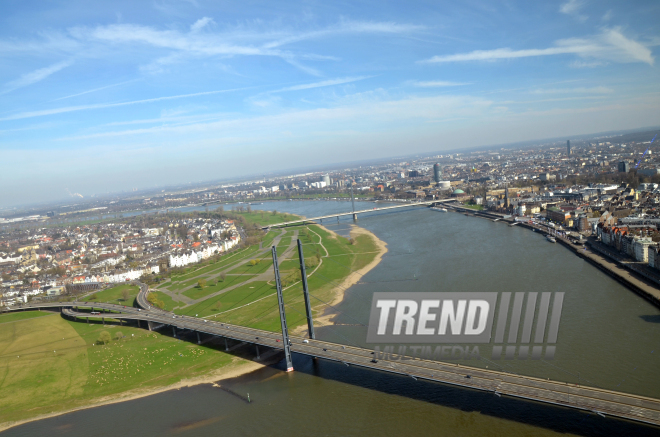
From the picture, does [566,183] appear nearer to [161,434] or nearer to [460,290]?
[460,290]

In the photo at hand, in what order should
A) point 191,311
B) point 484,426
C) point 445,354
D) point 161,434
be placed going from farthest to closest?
point 191,311 < point 445,354 < point 161,434 < point 484,426

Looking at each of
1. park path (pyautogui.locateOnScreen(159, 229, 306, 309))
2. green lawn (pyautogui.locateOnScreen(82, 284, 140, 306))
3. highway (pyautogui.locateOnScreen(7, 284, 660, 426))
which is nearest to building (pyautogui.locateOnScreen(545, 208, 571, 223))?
park path (pyautogui.locateOnScreen(159, 229, 306, 309))

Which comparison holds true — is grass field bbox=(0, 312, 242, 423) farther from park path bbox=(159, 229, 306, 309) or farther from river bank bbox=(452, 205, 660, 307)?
river bank bbox=(452, 205, 660, 307)

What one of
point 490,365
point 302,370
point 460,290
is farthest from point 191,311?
point 490,365

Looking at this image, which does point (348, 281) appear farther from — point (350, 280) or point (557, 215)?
point (557, 215)

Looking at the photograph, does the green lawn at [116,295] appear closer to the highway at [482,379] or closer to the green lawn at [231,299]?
the green lawn at [231,299]

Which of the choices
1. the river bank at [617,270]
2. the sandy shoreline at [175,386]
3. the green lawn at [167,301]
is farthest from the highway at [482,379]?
the river bank at [617,270]
